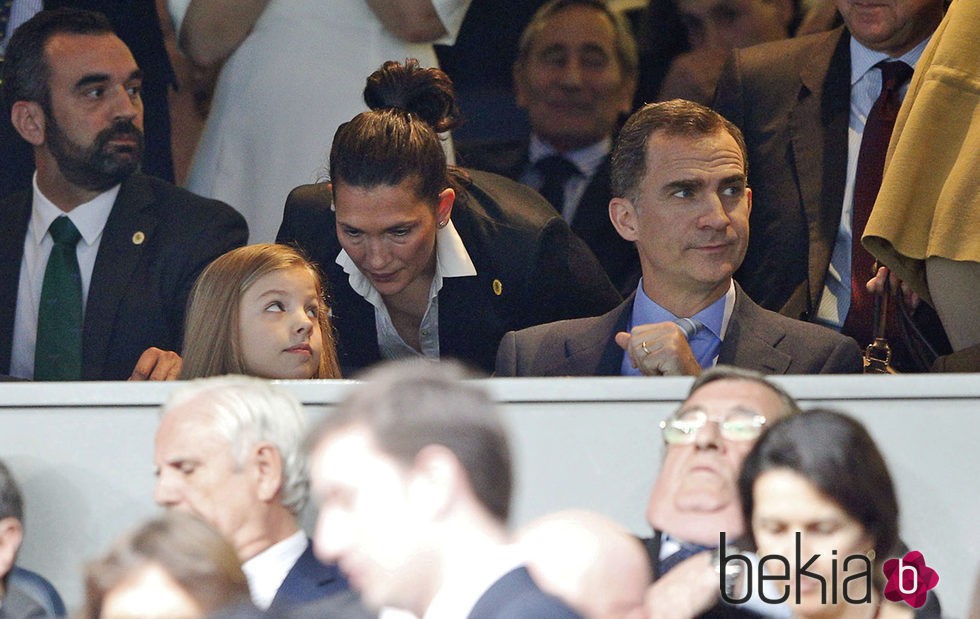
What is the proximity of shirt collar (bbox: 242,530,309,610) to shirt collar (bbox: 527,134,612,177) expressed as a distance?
1719 millimetres

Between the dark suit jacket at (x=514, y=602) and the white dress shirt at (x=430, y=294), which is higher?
the white dress shirt at (x=430, y=294)

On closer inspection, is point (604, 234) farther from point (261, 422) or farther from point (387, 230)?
point (261, 422)

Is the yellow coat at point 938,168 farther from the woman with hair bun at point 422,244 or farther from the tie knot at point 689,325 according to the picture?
the woman with hair bun at point 422,244

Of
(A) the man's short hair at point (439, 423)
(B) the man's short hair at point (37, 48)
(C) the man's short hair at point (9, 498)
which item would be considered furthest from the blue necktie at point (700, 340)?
(B) the man's short hair at point (37, 48)

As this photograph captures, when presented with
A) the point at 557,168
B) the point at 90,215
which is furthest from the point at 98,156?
the point at 557,168

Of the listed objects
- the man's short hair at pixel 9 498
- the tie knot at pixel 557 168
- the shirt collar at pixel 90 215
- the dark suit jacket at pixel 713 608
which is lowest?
the dark suit jacket at pixel 713 608

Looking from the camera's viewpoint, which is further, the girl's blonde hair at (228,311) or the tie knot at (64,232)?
the tie knot at (64,232)

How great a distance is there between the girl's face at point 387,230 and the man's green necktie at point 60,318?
627 millimetres

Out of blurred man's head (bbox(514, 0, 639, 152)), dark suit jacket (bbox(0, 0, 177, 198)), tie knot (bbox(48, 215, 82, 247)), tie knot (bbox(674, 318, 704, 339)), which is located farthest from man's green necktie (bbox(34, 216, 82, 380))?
tie knot (bbox(674, 318, 704, 339))

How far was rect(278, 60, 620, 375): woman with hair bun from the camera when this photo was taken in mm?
3176

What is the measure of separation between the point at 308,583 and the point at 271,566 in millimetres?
55

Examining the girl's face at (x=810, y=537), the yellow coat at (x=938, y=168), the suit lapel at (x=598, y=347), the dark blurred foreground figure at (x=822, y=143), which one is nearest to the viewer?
the girl's face at (x=810, y=537)

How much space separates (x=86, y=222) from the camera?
3555 mm

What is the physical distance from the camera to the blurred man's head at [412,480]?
1853 mm
